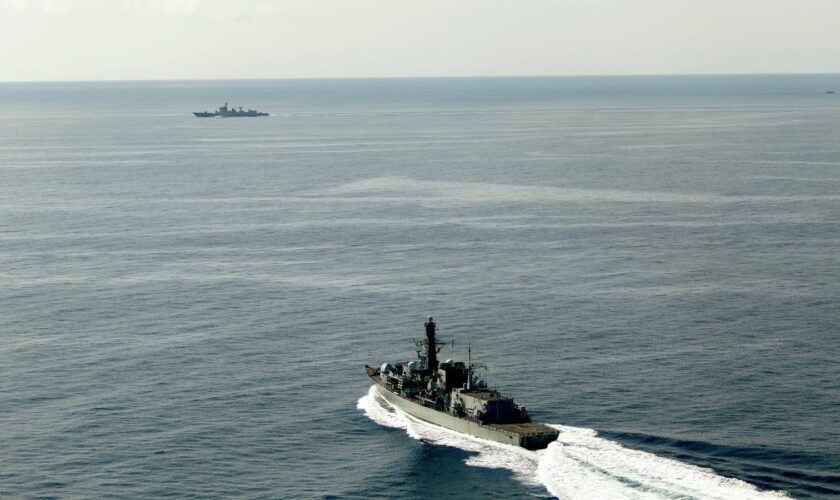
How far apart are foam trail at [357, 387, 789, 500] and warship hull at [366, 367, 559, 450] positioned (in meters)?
0.69

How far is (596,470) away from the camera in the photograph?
3907 inches

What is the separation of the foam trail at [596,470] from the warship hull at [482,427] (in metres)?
0.69

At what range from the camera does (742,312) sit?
5989 inches

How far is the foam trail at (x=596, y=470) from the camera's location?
9338 centimetres

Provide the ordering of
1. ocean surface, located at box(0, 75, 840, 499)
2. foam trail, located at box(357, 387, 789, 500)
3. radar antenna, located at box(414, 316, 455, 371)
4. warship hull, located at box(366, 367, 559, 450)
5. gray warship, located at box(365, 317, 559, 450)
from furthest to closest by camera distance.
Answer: radar antenna, located at box(414, 316, 455, 371)
gray warship, located at box(365, 317, 559, 450)
warship hull, located at box(366, 367, 559, 450)
ocean surface, located at box(0, 75, 840, 499)
foam trail, located at box(357, 387, 789, 500)

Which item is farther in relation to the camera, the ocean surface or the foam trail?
the ocean surface

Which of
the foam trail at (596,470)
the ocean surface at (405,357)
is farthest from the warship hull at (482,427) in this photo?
the ocean surface at (405,357)

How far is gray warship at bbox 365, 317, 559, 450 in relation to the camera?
107 m

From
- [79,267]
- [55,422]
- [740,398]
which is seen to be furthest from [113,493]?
[79,267]

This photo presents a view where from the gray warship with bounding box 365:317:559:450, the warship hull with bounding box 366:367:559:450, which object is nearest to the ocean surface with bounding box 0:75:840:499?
the warship hull with bounding box 366:367:559:450

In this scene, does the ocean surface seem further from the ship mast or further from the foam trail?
the ship mast

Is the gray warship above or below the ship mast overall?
below

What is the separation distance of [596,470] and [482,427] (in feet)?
46.2

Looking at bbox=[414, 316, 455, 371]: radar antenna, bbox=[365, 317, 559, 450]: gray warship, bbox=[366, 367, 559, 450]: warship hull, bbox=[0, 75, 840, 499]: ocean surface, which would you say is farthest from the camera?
bbox=[414, 316, 455, 371]: radar antenna
